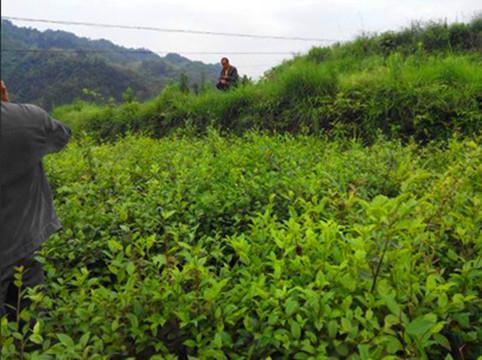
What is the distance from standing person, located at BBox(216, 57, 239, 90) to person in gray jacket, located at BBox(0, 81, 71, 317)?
6.93 m

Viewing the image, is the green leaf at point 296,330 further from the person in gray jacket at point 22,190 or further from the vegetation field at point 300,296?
the person in gray jacket at point 22,190

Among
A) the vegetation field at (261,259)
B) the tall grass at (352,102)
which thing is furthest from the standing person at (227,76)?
the vegetation field at (261,259)

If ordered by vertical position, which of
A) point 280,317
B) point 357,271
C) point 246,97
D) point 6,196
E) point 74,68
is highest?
point 74,68

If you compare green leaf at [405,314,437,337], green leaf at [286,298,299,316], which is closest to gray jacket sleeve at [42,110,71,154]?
green leaf at [286,298,299,316]

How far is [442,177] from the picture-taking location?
83.7 inches

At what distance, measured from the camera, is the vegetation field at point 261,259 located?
1247 millimetres

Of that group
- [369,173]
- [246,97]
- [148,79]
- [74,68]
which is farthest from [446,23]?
[148,79]

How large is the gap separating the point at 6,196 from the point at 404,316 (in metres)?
1.61

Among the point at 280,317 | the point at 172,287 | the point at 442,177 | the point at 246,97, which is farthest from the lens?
the point at 246,97

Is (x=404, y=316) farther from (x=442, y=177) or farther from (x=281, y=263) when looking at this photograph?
(x=442, y=177)

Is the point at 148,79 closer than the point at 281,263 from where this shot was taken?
No

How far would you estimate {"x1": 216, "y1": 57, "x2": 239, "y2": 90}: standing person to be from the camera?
28.5 ft

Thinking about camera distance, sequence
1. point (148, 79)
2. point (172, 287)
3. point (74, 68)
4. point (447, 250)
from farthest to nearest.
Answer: point (148, 79) < point (74, 68) < point (447, 250) < point (172, 287)

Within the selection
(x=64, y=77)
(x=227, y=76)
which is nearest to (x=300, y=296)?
(x=227, y=76)
